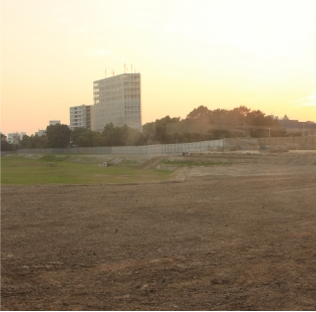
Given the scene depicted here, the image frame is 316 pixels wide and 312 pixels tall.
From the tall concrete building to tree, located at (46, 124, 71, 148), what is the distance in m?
7.99

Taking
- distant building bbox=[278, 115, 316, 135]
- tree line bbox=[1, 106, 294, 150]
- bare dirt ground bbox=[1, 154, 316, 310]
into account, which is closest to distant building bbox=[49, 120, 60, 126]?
bare dirt ground bbox=[1, 154, 316, 310]

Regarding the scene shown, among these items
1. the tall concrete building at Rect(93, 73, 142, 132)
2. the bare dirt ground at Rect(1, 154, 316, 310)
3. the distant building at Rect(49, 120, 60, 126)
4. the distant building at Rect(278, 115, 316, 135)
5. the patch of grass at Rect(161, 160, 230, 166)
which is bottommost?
the bare dirt ground at Rect(1, 154, 316, 310)

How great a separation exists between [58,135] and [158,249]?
16.2 metres

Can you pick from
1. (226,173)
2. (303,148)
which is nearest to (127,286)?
(226,173)

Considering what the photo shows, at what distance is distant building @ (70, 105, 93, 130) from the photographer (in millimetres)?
32400

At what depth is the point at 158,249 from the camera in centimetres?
1054

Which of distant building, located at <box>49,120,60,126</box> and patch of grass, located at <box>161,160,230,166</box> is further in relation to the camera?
patch of grass, located at <box>161,160,230,166</box>

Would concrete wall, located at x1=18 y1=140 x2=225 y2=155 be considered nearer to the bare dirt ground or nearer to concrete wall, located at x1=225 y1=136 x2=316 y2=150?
concrete wall, located at x1=225 y1=136 x2=316 y2=150

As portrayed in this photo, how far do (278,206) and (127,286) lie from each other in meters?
9.19

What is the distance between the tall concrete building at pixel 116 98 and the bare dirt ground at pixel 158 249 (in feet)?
60.8

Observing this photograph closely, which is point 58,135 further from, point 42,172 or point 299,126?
point 299,126

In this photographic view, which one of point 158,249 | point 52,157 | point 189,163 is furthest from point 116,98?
point 158,249

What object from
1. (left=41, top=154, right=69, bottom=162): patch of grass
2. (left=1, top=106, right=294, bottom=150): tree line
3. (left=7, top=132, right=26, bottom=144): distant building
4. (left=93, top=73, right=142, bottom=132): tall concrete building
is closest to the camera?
(left=7, top=132, right=26, bottom=144): distant building

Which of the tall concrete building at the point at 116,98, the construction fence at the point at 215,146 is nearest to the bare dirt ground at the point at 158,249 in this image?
the tall concrete building at the point at 116,98
